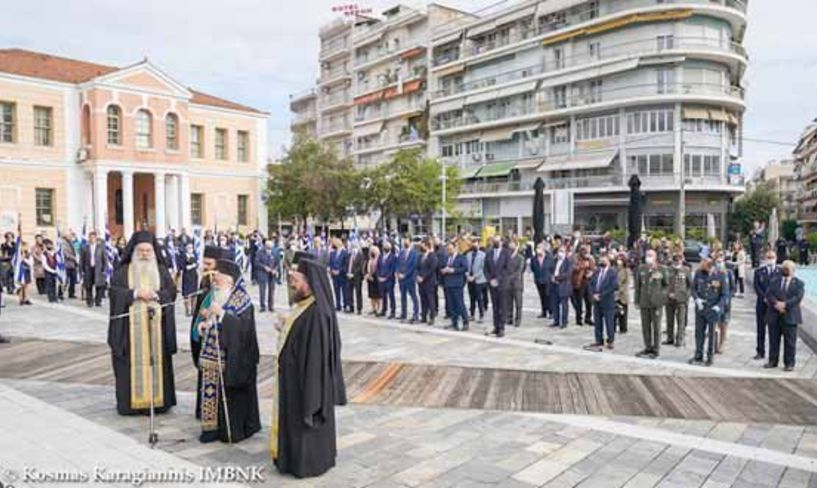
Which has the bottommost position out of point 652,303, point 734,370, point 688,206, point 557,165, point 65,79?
point 734,370

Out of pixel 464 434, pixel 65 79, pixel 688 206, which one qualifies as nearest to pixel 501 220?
pixel 688 206

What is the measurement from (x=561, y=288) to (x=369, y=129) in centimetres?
5825

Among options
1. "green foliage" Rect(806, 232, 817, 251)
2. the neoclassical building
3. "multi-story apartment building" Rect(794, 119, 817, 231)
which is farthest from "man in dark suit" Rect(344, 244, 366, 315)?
"multi-story apartment building" Rect(794, 119, 817, 231)

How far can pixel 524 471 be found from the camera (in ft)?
17.8

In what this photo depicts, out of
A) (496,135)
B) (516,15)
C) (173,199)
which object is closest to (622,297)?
(173,199)

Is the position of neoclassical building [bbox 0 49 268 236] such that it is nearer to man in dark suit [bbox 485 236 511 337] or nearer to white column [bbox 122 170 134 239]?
white column [bbox 122 170 134 239]

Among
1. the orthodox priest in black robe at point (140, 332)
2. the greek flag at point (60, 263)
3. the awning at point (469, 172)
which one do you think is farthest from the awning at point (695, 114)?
the orthodox priest in black robe at point (140, 332)

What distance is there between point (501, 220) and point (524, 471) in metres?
49.9

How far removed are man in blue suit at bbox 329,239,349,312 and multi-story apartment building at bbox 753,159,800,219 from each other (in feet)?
321

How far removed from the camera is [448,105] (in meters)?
59.0

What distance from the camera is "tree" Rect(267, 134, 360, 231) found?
139 ft

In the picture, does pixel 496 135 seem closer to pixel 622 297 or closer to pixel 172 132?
pixel 172 132

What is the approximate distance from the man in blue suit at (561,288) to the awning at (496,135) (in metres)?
41.1

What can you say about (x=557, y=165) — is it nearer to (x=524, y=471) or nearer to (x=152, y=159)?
(x=152, y=159)
